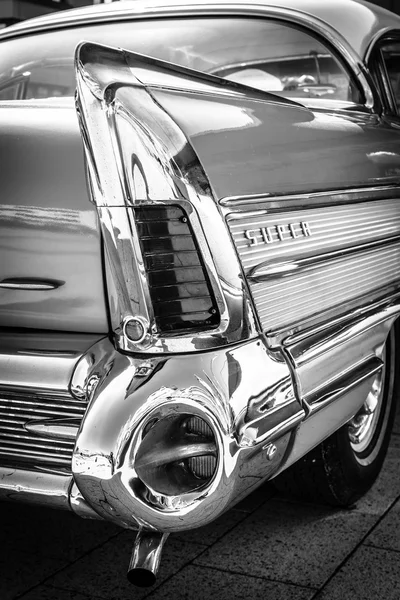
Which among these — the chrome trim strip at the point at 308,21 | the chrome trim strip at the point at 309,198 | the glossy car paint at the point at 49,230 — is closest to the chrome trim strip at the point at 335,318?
the chrome trim strip at the point at 309,198

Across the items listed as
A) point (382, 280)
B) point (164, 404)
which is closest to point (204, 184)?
point (164, 404)

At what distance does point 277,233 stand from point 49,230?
50 cm

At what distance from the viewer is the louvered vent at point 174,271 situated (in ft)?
5.43

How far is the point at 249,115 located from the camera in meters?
1.90

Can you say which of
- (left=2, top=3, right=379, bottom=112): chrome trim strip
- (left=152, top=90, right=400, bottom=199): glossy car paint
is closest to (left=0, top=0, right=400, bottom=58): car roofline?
(left=2, top=3, right=379, bottom=112): chrome trim strip

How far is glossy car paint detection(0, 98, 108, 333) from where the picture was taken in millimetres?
1828

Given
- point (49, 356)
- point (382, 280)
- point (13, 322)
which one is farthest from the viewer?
point (382, 280)

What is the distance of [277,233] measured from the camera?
1877 mm

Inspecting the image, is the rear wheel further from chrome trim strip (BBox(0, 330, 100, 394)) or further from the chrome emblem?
chrome trim strip (BBox(0, 330, 100, 394))

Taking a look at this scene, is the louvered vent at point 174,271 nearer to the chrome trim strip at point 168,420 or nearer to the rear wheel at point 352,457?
the chrome trim strip at point 168,420

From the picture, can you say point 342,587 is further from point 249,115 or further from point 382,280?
point 249,115

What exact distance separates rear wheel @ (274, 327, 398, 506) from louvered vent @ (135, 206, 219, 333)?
3.51 feet

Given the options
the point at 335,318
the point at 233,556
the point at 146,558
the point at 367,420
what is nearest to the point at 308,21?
the point at 335,318

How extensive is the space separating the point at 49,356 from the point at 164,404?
317 millimetres
